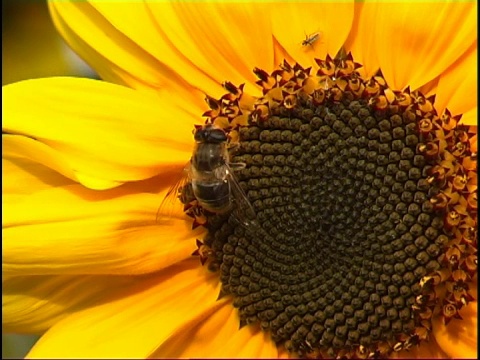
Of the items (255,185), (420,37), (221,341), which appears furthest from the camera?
(221,341)

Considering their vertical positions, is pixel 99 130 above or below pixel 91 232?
above

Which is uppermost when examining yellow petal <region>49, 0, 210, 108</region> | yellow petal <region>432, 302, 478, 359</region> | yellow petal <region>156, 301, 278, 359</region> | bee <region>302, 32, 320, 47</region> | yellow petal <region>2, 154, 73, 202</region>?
yellow petal <region>49, 0, 210, 108</region>

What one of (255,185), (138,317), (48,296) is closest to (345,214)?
(255,185)

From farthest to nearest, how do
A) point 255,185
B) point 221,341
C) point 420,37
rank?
point 221,341
point 255,185
point 420,37

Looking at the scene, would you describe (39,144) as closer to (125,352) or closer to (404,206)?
(125,352)

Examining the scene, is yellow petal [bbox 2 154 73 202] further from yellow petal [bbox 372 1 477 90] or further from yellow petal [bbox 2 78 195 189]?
yellow petal [bbox 372 1 477 90]

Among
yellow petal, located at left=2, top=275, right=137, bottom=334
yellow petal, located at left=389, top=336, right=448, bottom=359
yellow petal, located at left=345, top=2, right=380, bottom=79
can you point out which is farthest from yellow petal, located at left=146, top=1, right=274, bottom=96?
yellow petal, located at left=389, top=336, right=448, bottom=359

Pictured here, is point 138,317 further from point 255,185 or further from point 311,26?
point 311,26

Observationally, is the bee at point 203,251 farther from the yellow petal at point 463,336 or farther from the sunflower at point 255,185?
the yellow petal at point 463,336
